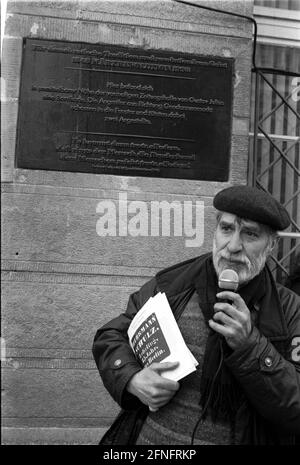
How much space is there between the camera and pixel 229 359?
2129mm

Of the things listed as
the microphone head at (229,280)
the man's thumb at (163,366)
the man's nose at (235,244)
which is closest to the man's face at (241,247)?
the man's nose at (235,244)

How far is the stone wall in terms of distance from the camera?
4285mm

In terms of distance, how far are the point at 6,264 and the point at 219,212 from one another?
232cm

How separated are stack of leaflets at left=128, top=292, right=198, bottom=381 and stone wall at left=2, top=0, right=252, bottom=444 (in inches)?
76.1

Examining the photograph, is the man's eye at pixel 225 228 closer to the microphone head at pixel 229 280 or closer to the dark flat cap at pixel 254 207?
the dark flat cap at pixel 254 207

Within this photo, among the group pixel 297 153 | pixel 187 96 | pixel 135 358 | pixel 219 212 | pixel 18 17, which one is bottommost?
pixel 135 358

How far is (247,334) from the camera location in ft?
7.02

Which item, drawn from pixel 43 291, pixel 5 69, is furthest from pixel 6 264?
pixel 5 69

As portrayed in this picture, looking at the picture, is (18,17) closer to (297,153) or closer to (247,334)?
(297,153)

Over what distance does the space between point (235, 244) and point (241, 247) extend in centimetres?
3

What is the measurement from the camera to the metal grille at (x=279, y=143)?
16.1 ft

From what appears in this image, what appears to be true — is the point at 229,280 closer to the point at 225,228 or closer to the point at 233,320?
the point at 233,320

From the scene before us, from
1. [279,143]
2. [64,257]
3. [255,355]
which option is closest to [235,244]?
[255,355]

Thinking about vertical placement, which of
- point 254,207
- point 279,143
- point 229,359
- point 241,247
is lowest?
point 229,359
